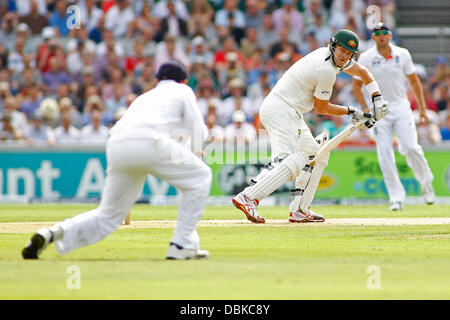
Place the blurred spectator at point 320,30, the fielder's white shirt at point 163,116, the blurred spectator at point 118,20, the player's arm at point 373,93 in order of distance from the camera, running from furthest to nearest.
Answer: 1. the blurred spectator at point 118,20
2. the blurred spectator at point 320,30
3. the player's arm at point 373,93
4. the fielder's white shirt at point 163,116

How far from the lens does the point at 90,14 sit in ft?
74.3

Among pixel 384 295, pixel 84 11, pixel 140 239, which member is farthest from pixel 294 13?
pixel 384 295

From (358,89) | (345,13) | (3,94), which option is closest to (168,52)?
(3,94)

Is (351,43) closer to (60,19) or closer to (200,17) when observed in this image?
(200,17)

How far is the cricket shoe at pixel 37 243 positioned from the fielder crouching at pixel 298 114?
364cm

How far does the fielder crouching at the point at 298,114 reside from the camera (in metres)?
11.2

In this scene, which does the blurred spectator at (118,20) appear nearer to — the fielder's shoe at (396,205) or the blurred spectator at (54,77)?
the blurred spectator at (54,77)

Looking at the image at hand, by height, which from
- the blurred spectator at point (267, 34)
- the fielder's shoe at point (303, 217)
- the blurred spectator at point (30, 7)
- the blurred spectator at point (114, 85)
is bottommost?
the fielder's shoe at point (303, 217)

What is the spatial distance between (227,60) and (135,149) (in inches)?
530

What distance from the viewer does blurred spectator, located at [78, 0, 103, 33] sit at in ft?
73.7

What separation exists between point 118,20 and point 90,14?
0.72 meters

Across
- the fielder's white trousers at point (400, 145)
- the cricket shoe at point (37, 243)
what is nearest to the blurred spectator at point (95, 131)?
the fielder's white trousers at point (400, 145)

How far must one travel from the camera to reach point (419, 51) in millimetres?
23875
